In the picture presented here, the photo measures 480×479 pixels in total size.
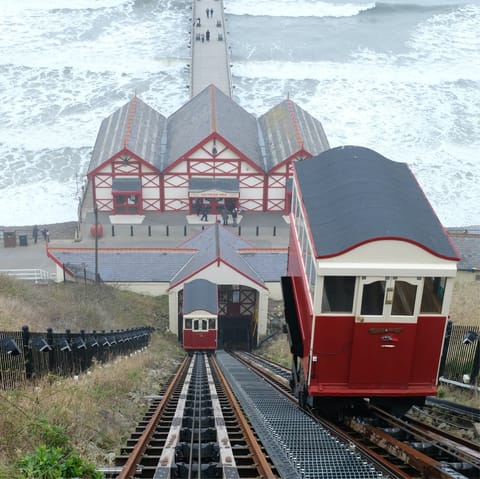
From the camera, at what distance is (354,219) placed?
9773mm

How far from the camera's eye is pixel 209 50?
212ft

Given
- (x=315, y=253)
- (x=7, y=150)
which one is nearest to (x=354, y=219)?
(x=315, y=253)

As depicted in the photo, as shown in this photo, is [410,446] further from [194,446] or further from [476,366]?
[476,366]

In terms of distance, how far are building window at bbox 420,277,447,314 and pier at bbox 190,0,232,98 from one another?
44.6 metres

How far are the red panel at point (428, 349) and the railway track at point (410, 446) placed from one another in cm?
75

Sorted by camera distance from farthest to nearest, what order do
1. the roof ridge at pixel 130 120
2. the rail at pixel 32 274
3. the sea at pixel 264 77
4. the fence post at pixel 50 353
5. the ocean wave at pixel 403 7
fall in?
1. the ocean wave at pixel 403 7
2. the sea at pixel 264 77
3. the roof ridge at pixel 130 120
4. the rail at pixel 32 274
5. the fence post at pixel 50 353

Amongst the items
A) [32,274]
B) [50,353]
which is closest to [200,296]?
[32,274]

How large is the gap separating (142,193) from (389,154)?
24.6 m

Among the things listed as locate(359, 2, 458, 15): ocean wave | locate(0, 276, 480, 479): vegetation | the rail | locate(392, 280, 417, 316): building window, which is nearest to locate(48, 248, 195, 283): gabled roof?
the rail

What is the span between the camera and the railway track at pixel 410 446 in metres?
6.68

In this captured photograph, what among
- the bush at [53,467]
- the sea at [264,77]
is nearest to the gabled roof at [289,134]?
the sea at [264,77]

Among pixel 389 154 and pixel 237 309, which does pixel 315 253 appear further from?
pixel 389 154

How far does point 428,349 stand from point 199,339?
1469 cm

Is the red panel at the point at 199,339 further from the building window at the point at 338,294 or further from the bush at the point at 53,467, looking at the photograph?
the bush at the point at 53,467
